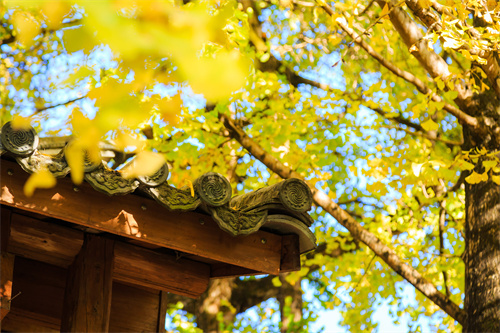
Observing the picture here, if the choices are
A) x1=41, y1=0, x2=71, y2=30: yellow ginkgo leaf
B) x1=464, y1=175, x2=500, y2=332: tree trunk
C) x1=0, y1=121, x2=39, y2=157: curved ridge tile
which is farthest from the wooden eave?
x1=464, y1=175, x2=500, y2=332: tree trunk

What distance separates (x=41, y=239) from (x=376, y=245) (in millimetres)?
3381

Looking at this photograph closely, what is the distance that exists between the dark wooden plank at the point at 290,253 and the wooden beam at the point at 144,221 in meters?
0.03

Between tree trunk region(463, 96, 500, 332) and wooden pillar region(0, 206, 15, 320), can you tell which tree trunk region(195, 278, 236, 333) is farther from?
wooden pillar region(0, 206, 15, 320)

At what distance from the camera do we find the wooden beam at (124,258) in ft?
11.2

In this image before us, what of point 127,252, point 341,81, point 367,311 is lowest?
point 127,252

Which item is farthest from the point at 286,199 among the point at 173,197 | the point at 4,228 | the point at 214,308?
the point at 214,308

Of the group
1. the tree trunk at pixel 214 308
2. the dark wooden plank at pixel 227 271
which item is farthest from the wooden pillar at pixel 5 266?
the tree trunk at pixel 214 308

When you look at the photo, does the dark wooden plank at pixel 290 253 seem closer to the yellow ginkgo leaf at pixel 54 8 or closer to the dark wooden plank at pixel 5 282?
the dark wooden plank at pixel 5 282

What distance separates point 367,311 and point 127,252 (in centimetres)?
639

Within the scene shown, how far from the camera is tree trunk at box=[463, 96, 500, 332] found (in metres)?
5.23

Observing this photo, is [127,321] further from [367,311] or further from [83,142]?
[367,311]

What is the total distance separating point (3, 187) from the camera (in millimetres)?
2924

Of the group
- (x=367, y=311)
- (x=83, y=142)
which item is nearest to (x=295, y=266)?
(x=83, y=142)

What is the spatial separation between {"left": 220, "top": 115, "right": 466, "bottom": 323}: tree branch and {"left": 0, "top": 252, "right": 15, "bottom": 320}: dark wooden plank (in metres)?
3.25
